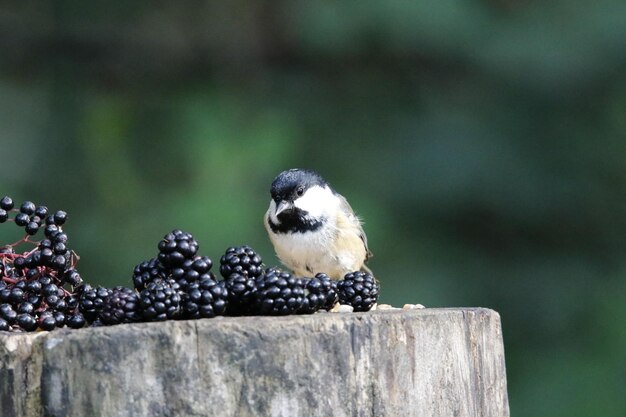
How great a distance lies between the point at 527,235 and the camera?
606cm

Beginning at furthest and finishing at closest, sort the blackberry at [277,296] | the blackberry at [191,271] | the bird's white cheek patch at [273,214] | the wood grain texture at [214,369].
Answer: the bird's white cheek patch at [273,214], the blackberry at [191,271], the blackberry at [277,296], the wood grain texture at [214,369]

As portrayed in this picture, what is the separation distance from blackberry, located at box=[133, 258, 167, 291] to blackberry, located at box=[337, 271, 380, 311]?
18.8 inches

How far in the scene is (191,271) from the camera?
2.53m

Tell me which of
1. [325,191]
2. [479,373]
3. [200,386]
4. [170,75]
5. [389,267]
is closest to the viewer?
[200,386]

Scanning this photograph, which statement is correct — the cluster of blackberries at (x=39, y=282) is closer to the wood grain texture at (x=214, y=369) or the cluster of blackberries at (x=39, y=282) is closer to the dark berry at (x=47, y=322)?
the dark berry at (x=47, y=322)

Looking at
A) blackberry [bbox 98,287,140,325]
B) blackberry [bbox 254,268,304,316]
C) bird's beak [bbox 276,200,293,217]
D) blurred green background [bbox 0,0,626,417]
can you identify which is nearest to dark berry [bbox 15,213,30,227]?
blackberry [bbox 98,287,140,325]

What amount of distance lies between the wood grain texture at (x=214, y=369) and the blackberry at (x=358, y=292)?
15.4 inches

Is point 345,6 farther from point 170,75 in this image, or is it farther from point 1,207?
point 1,207

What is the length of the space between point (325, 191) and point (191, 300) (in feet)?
5.97

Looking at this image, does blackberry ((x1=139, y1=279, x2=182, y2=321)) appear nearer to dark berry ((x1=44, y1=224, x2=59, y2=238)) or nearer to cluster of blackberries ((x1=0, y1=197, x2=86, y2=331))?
cluster of blackberries ((x1=0, y1=197, x2=86, y2=331))

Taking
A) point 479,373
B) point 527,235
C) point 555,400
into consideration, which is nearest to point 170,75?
point 527,235

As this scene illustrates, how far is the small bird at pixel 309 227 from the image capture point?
12.6 ft

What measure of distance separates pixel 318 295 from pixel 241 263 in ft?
0.95

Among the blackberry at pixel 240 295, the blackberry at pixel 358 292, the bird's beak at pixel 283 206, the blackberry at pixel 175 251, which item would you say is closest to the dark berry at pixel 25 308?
the blackberry at pixel 175 251
